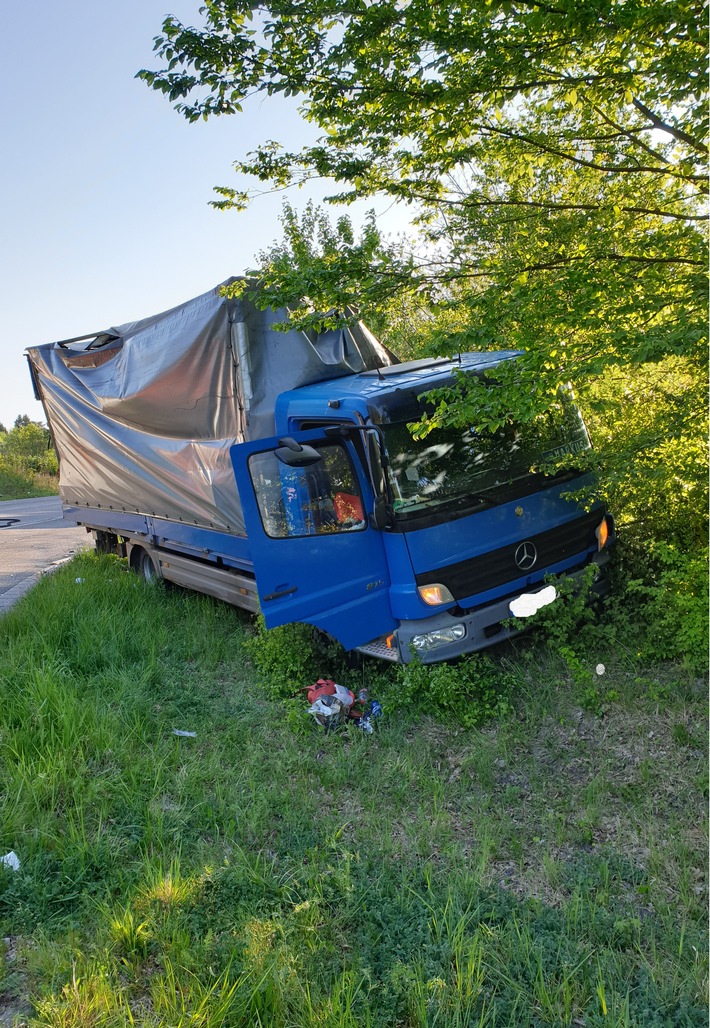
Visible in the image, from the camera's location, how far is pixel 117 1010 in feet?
8.29

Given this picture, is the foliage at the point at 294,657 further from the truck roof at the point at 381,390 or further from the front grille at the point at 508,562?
the truck roof at the point at 381,390

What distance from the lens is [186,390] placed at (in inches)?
254

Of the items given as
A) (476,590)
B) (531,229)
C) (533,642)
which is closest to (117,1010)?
(476,590)

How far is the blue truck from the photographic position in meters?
4.70

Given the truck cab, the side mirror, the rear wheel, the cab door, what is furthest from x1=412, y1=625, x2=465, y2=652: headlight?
the rear wheel

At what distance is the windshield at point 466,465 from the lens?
4.74m

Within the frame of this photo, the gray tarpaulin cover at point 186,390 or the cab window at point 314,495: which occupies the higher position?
the gray tarpaulin cover at point 186,390

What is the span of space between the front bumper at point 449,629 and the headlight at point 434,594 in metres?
0.11

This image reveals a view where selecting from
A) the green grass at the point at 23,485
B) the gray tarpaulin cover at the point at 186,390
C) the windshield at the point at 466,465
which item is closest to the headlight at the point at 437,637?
the windshield at the point at 466,465

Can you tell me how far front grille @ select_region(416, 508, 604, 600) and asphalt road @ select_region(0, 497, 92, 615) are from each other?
5341 millimetres

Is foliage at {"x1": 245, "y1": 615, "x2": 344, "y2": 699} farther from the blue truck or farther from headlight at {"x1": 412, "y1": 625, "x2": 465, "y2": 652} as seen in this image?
headlight at {"x1": 412, "y1": 625, "x2": 465, "y2": 652}

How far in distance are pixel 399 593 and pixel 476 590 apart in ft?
1.71

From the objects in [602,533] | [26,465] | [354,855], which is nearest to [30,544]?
[602,533]

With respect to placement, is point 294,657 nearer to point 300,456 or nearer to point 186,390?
point 300,456
